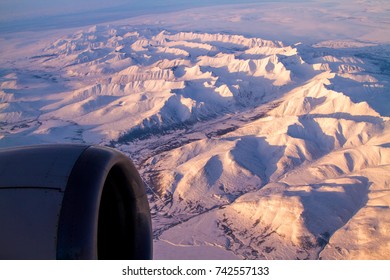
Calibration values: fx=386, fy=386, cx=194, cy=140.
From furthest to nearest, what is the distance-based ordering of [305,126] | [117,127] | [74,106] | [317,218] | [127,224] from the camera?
[74,106] → [117,127] → [305,126] → [317,218] → [127,224]

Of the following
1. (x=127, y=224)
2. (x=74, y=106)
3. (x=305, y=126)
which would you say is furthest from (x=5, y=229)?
(x=74, y=106)

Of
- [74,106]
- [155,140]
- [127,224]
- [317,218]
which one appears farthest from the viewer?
[74,106]

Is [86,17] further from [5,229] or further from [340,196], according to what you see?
[5,229]

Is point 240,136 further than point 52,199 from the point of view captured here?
Yes

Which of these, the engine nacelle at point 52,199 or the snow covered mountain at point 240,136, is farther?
the snow covered mountain at point 240,136

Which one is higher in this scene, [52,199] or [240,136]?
[52,199]

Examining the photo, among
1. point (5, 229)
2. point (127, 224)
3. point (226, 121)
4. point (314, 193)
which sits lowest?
point (226, 121)

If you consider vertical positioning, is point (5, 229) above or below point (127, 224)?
above
